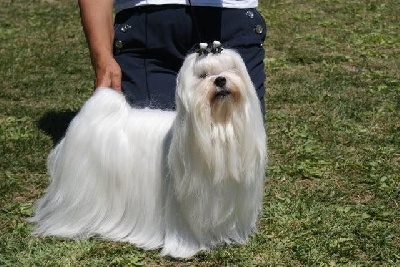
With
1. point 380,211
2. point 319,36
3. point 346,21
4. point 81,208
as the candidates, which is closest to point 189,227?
point 81,208

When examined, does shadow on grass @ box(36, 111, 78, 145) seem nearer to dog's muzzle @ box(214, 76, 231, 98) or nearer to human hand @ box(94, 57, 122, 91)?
human hand @ box(94, 57, 122, 91)

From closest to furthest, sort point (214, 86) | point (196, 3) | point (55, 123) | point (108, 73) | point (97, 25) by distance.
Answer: point (214, 86), point (108, 73), point (97, 25), point (196, 3), point (55, 123)

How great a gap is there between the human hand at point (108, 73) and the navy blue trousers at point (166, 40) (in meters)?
0.26

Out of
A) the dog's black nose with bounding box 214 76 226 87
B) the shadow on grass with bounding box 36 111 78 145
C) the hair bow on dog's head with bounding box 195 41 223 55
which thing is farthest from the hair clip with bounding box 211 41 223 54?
the shadow on grass with bounding box 36 111 78 145

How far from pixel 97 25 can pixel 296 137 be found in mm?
2020

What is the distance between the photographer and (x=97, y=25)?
4.45m

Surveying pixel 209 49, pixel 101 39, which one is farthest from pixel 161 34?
pixel 209 49

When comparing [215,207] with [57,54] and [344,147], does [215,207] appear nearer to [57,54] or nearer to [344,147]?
[344,147]

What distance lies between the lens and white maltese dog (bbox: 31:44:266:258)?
351cm

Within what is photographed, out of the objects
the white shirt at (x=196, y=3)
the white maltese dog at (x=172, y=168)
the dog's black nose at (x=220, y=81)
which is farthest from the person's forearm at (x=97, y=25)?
the dog's black nose at (x=220, y=81)

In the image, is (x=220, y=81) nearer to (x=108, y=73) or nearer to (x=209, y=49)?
(x=209, y=49)

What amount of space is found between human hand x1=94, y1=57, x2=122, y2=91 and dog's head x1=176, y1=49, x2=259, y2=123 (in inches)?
33.6

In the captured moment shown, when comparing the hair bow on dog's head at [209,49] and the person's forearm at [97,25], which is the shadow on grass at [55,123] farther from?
the hair bow on dog's head at [209,49]

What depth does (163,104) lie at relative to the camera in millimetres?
4527
